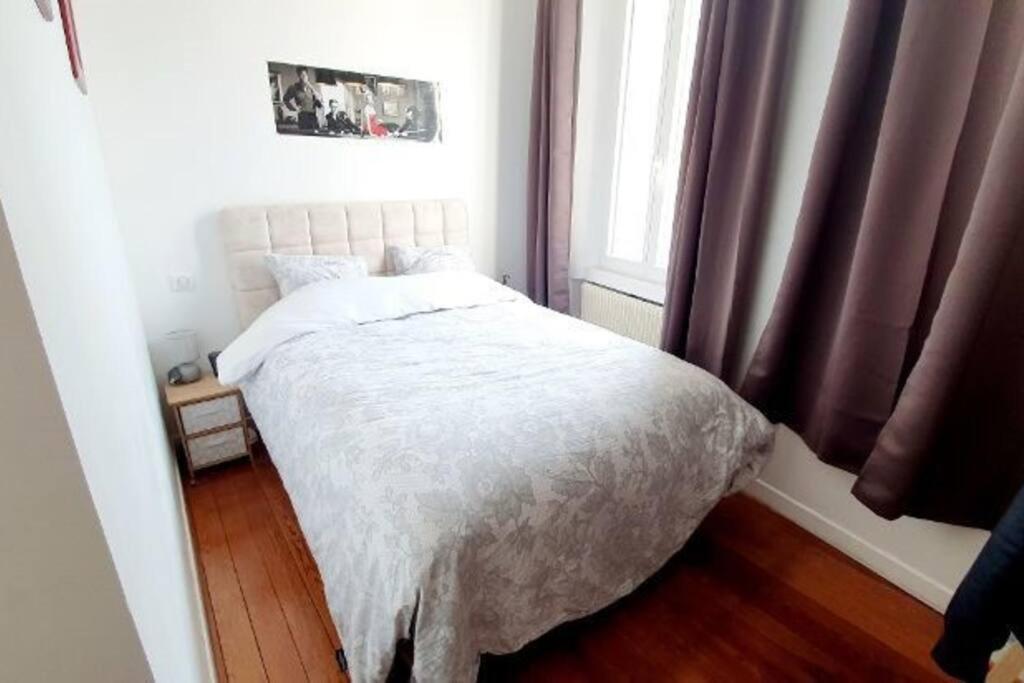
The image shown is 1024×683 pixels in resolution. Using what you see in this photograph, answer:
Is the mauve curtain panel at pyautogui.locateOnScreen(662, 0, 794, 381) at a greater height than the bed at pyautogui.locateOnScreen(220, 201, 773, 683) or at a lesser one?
greater

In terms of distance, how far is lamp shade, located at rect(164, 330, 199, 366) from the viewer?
237 centimetres

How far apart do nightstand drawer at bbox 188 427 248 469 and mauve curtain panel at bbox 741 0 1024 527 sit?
8.26 ft

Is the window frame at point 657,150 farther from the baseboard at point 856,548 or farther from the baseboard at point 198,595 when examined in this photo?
the baseboard at point 198,595

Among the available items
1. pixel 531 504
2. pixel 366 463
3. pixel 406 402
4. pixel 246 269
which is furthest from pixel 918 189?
pixel 246 269

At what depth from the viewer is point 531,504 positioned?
120 centimetres

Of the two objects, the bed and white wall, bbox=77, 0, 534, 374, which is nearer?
the bed

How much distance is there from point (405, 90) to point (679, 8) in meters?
1.52

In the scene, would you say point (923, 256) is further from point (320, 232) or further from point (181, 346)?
point (181, 346)

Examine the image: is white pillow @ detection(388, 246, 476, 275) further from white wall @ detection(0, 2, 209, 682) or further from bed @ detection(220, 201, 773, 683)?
white wall @ detection(0, 2, 209, 682)

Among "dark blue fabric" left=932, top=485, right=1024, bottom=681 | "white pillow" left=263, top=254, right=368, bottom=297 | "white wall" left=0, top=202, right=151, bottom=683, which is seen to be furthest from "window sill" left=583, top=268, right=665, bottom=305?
"white wall" left=0, top=202, right=151, bottom=683

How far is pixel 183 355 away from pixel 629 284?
244 centimetres

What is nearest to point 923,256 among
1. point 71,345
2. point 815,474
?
point 815,474

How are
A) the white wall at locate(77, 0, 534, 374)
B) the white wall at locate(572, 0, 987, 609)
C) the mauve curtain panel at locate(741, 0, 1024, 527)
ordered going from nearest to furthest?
the mauve curtain panel at locate(741, 0, 1024, 527) → the white wall at locate(572, 0, 987, 609) → the white wall at locate(77, 0, 534, 374)

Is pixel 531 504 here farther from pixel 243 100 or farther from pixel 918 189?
pixel 243 100
